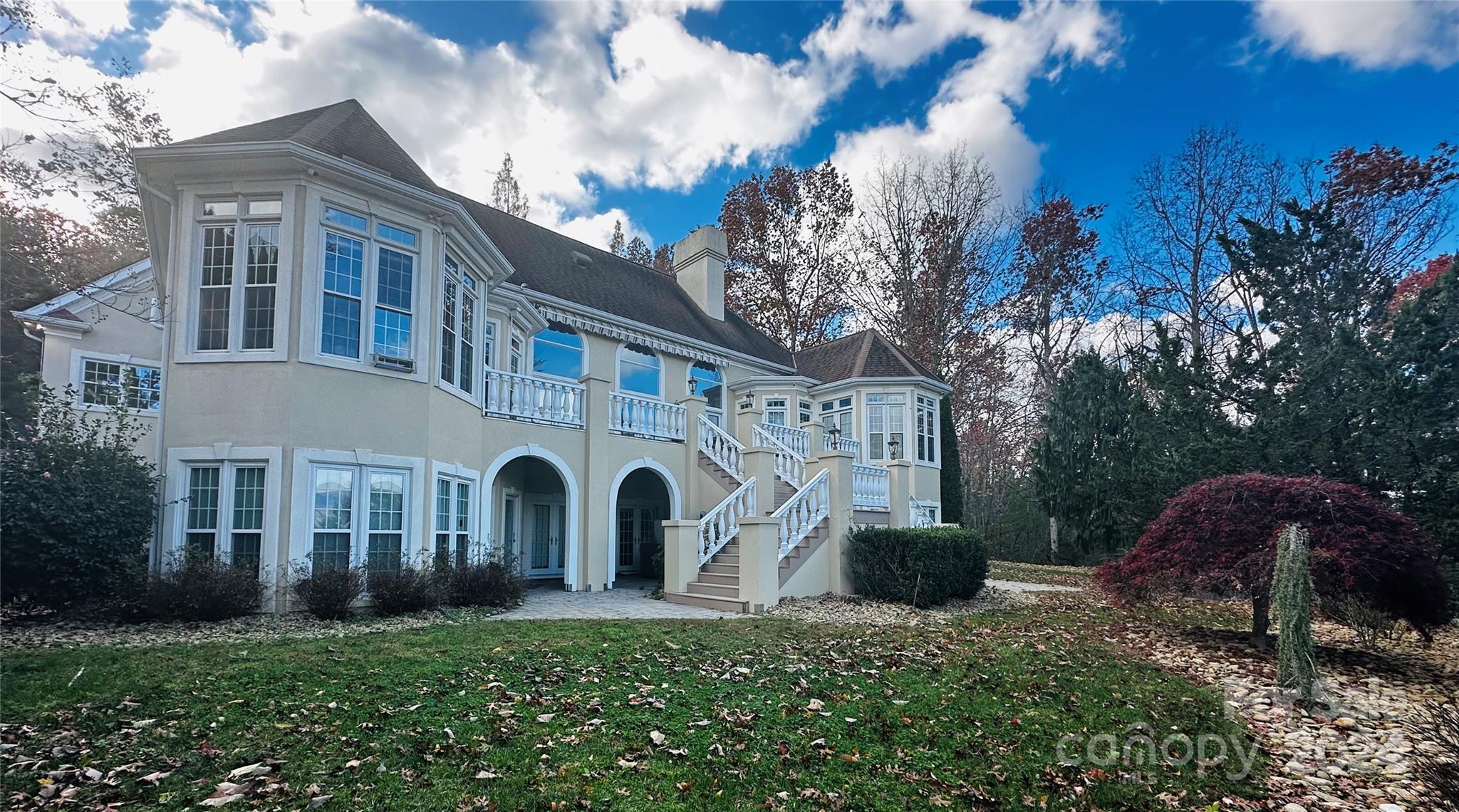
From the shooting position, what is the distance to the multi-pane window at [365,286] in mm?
10000

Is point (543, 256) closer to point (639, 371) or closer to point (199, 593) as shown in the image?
point (639, 371)

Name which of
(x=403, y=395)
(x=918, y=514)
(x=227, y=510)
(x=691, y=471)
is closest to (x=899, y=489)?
(x=918, y=514)

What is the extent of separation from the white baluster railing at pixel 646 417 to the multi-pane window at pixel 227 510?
6343mm

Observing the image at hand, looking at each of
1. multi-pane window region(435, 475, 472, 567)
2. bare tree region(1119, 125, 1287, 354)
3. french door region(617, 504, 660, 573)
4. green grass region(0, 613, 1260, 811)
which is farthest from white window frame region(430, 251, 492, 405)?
bare tree region(1119, 125, 1287, 354)

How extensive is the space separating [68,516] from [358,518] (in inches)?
116

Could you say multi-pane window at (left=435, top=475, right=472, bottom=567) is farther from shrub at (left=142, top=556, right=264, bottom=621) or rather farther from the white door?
the white door

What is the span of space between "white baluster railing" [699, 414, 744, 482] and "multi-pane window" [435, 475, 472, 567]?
5305mm

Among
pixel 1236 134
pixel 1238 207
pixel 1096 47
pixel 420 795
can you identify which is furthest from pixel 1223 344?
pixel 420 795

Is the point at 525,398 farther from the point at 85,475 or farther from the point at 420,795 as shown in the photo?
the point at 420,795

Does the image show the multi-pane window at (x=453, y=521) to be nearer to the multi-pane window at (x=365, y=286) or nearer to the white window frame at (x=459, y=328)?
the white window frame at (x=459, y=328)

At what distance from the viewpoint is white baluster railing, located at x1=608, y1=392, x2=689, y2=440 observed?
1459 centimetres

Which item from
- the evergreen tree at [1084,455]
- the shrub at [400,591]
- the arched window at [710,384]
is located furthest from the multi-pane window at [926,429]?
the shrub at [400,591]

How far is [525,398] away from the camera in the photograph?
13.4 metres

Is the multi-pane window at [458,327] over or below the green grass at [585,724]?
over
